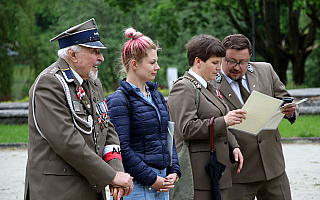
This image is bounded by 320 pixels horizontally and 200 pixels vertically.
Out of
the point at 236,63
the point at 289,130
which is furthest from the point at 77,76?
the point at 289,130

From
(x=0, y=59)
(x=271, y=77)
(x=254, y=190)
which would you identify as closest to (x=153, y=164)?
(x=254, y=190)

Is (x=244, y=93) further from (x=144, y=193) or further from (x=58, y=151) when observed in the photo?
(x=58, y=151)

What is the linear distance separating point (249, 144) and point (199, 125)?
772 mm

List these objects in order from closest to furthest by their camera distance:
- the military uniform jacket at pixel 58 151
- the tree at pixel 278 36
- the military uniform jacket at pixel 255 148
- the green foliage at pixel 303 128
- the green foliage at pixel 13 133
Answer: the military uniform jacket at pixel 58 151 < the military uniform jacket at pixel 255 148 < the green foliage at pixel 303 128 < the green foliage at pixel 13 133 < the tree at pixel 278 36

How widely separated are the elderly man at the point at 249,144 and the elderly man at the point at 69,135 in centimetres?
152

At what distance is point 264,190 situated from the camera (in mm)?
4426

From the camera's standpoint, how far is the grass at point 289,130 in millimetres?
12305

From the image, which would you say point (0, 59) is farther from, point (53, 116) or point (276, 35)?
point (53, 116)

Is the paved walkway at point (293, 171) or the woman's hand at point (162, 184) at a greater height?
the woman's hand at point (162, 184)

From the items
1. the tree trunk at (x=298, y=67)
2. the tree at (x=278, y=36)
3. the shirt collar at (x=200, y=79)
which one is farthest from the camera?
the tree trunk at (x=298, y=67)

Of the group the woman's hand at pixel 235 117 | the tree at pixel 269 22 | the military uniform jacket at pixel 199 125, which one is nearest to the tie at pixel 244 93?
the military uniform jacket at pixel 199 125

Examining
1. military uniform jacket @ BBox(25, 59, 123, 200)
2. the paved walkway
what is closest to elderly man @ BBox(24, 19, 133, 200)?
military uniform jacket @ BBox(25, 59, 123, 200)

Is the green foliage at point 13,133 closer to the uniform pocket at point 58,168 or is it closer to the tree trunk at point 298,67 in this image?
the uniform pocket at point 58,168

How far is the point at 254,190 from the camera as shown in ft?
14.4
